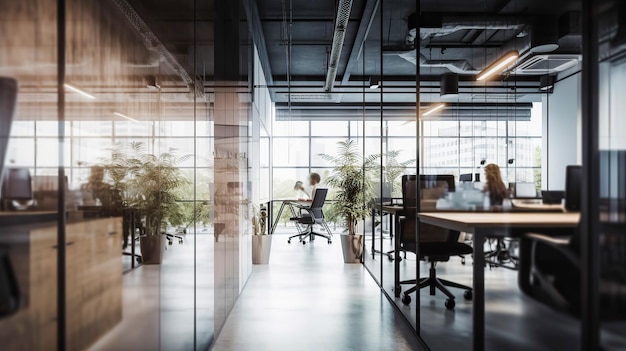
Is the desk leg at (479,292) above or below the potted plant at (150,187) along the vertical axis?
below

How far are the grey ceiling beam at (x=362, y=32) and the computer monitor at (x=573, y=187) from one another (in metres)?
4.72

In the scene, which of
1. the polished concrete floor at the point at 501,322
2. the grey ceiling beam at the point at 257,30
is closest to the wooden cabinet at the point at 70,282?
the polished concrete floor at the point at 501,322

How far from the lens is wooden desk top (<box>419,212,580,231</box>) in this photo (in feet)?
4.82

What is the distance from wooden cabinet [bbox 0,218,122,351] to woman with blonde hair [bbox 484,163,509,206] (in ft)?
5.06

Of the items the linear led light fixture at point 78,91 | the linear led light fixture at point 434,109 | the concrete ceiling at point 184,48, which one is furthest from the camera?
the linear led light fixture at point 434,109

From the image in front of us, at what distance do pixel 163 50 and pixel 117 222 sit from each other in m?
0.96

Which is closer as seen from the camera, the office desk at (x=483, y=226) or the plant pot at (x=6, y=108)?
the plant pot at (x=6, y=108)

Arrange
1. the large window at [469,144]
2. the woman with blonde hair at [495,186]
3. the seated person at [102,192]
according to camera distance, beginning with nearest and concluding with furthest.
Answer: the seated person at [102,192]
the large window at [469,144]
the woman with blonde hair at [495,186]

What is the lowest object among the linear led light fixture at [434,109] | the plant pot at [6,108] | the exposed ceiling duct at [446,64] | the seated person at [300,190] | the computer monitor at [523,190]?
the seated person at [300,190]

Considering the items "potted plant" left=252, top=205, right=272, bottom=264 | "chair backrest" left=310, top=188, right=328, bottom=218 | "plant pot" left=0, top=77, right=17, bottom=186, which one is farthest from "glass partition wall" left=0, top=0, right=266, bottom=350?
"chair backrest" left=310, top=188, right=328, bottom=218

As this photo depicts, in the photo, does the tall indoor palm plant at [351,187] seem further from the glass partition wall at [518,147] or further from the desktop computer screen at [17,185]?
the desktop computer screen at [17,185]

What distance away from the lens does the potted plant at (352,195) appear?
6785 mm

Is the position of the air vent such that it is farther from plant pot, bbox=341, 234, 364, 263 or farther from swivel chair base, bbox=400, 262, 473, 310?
plant pot, bbox=341, 234, 364, 263

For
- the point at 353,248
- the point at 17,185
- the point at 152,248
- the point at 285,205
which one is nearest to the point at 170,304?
the point at 152,248
